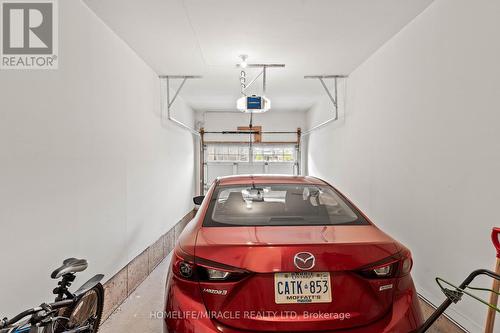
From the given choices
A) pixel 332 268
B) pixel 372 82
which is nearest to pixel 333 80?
pixel 372 82

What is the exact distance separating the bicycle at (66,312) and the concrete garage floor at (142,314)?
1.81ft

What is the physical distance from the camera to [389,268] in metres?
1.36

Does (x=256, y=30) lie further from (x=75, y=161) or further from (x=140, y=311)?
(x=140, y=311)

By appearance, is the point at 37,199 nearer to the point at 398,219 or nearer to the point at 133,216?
the point at 133,216

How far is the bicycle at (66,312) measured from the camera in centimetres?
125

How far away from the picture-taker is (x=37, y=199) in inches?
71.2

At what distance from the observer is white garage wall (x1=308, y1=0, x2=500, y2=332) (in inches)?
73.6

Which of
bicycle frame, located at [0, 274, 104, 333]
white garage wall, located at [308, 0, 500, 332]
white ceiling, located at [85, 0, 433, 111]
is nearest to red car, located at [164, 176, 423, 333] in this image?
bicycle frame, located at [0, 274, 104, 333]

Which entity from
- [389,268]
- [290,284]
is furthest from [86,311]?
[389,268]

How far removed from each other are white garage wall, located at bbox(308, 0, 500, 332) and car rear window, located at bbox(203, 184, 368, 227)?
34.2 inches

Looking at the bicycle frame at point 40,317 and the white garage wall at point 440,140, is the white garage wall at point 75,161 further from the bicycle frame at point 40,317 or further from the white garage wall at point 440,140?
the white garage wall at point 440,140

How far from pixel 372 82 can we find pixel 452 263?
7.37 feet

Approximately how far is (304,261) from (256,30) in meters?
2.36

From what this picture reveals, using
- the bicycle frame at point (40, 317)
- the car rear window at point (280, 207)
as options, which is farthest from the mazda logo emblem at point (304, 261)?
the bicycle frame at point (40, 317)
